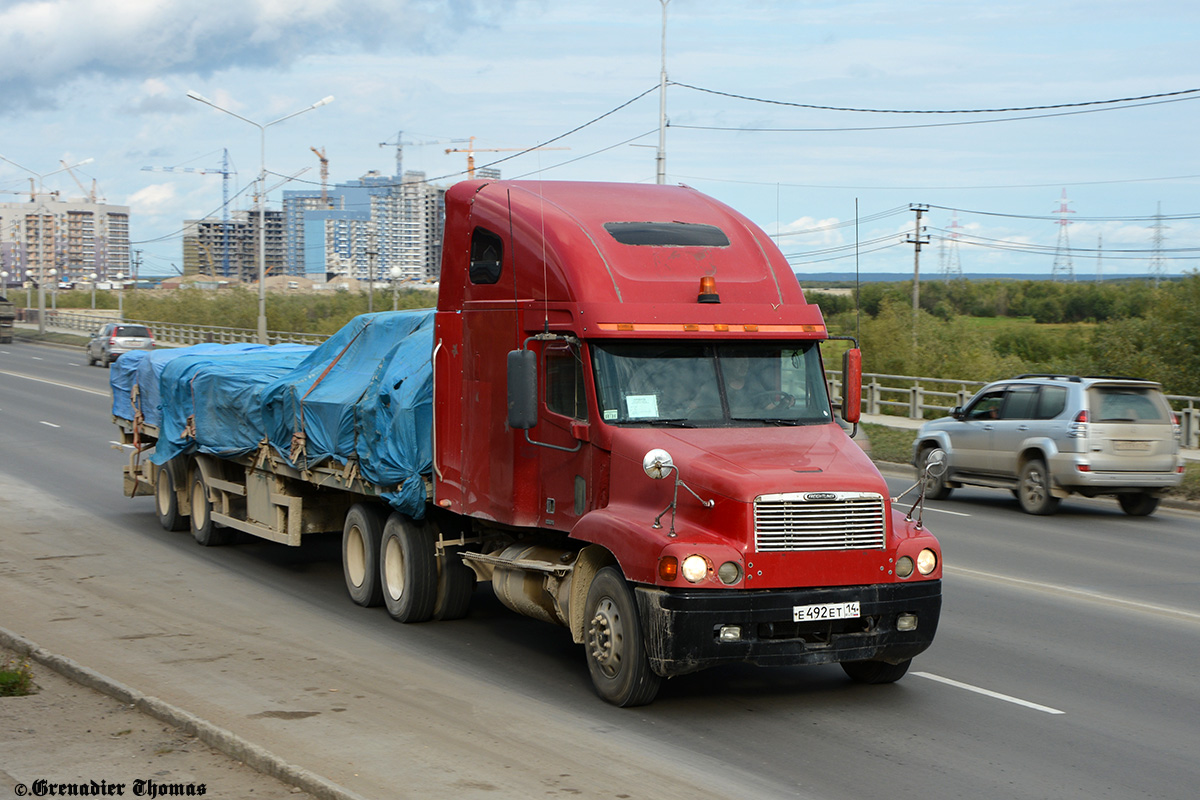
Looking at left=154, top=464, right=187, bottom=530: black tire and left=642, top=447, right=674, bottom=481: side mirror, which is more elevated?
left=642, top=447, right=674, bottom=481: side mirror

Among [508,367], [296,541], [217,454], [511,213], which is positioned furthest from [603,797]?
[217,454]

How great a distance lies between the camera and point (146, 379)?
16.1 meters

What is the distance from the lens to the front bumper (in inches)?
297

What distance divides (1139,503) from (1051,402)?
1.93 m

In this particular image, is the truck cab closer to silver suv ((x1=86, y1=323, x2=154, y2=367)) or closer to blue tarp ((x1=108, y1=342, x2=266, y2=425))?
blue tarp ((x1=108, y1=342, x2=266, y2=425))

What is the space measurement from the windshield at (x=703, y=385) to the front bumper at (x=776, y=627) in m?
1.36

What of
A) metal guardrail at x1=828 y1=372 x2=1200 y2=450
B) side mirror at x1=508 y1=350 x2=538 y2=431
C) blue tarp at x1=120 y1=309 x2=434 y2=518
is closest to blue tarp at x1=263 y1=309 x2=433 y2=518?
blue tarp at x1=120 y1=309 x2=434 y2=518

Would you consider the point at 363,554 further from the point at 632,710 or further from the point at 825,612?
the point at 825,612

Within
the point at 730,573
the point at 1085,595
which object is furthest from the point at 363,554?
the point at 1085,595

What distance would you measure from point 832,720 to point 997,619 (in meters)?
3.79

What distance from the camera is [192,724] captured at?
7.04 metres

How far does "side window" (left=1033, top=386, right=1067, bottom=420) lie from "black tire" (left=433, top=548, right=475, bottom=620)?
1083 centimetres

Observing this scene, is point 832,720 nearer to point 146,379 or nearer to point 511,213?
point 511,213

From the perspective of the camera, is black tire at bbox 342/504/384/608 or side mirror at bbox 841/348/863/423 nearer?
side mirror at bbox 841/348/863/423
